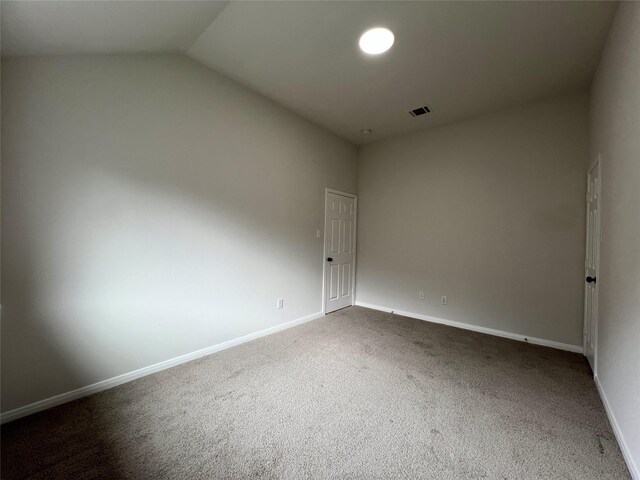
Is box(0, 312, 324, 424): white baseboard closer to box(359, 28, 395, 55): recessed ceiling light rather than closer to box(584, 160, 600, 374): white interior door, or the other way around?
box(359, 28, 395, 55): recessed ceiling light

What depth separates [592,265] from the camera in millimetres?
2375

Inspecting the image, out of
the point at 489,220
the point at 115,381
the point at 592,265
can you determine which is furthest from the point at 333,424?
the point at 489,220

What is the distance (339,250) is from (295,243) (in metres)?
0.97

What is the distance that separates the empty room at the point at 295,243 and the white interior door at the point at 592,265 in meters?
0.06

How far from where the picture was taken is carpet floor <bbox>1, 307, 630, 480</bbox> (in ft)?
4.37

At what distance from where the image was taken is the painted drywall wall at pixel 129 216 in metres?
1.67

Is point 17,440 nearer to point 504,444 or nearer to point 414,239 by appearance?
point 504,444

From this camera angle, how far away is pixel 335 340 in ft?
9.78

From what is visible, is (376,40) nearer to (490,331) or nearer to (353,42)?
(353,42)

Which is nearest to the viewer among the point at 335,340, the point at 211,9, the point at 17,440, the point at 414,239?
the point at 17,440

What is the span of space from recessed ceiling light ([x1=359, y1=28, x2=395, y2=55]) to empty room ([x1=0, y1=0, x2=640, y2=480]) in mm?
17

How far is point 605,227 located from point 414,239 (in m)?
2.08

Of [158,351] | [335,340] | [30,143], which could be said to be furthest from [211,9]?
[335,340]

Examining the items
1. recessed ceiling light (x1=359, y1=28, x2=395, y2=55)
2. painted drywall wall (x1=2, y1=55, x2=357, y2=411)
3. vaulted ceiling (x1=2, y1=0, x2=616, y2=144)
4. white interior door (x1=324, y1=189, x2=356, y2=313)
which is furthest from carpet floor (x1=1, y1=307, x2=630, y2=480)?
recessed ceiling light (x1=359, y1=28, x2=395, y2=55)
